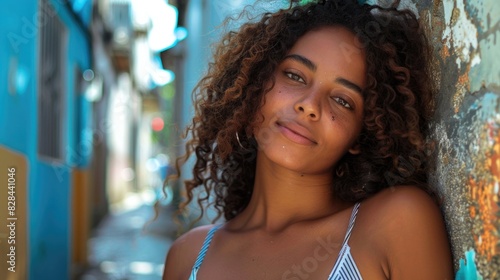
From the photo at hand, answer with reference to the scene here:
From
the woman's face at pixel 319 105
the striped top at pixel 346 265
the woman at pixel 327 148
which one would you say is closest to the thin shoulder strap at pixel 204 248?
the woman at pixel 327 148

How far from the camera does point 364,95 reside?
80.2 inches

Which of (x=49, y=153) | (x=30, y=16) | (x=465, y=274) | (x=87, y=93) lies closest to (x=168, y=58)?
(x=87, y=93)

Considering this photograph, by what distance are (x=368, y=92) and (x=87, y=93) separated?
7472mm

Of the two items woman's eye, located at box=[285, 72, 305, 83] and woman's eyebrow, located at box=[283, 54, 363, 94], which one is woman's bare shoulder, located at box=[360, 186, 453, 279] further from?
woman's eye, located at box=[285, 72, 305, 83]

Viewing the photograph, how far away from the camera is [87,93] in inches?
354

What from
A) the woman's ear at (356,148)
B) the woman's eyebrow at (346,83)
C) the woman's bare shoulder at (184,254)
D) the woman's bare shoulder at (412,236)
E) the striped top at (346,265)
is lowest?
the woman's bare shoulder at (184,254)

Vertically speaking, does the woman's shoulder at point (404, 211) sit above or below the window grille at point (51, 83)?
below

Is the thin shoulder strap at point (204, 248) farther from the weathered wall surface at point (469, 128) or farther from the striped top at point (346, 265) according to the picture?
the weathered wall surface at point (469, 128)

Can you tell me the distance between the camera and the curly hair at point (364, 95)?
6.43 ft

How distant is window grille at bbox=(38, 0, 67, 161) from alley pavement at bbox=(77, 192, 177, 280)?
1187mm

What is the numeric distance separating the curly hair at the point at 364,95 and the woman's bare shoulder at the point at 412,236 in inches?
5.5

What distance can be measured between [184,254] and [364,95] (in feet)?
Result: 2.93

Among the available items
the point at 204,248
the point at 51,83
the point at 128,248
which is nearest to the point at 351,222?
the point at 204,248

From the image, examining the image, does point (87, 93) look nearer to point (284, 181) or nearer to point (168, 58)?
point (168, 58)
